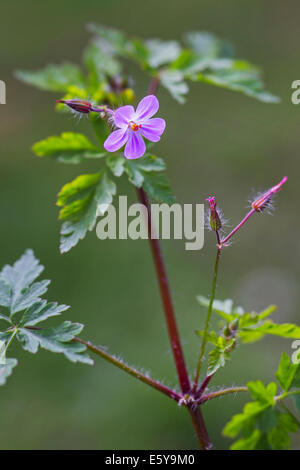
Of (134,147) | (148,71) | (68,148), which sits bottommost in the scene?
(134,147)

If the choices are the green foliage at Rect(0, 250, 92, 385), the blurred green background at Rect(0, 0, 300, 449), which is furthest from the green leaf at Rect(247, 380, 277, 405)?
the blurred green background at Rect(0, 0, 300, 449)

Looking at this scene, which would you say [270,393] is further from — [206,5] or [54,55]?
[206,5]

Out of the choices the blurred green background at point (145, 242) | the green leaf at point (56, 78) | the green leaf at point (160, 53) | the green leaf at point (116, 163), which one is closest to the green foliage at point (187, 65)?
the green leaf at point (160, 53)

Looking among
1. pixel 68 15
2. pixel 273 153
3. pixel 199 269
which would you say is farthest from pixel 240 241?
pixel 68 15

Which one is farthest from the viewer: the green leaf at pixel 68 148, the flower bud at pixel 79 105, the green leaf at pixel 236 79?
the green leaf at pixel 236 79

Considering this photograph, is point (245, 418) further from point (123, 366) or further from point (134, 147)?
point (134, 147)

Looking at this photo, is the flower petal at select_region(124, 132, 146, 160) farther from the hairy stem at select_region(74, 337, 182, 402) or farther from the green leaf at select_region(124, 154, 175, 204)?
the hairy stem at select_region(74, 337, 182, 402)

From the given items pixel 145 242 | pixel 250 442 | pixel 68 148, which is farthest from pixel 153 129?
pixel 145 242

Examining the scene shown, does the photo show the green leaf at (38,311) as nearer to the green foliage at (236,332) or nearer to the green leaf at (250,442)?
the green foliage at (236,332)
